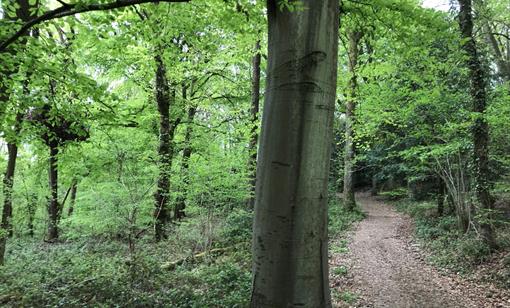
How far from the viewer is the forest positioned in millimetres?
2766

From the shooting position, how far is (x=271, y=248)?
8.84 feet

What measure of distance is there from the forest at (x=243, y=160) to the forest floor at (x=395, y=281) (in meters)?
0.05

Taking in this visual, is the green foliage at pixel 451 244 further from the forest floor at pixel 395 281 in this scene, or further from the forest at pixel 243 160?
the forest floor at pixel 395 281

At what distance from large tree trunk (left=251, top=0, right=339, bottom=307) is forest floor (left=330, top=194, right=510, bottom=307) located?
3.84m

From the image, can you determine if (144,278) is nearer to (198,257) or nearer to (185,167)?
(198,257)

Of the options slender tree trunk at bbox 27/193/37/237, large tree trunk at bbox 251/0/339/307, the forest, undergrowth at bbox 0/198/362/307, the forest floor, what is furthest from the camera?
slender tree trunk at bbox 27/193/37/237

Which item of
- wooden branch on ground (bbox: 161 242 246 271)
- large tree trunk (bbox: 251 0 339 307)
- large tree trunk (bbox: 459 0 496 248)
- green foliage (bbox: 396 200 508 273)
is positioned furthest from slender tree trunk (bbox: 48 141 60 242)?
large tree trunk (bbox: 459 0 496 248)

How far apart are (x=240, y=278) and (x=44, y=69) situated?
4453 millimetres

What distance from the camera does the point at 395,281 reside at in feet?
24.2

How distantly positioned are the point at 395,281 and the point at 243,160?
518 centimetres

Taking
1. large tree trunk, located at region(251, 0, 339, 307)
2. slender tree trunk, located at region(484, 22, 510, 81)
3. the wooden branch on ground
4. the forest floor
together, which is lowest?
the wooden branch on ground

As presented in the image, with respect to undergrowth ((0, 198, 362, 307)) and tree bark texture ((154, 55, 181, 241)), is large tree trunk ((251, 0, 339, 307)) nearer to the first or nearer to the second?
undergrowth ((0, 198, 362, 307))

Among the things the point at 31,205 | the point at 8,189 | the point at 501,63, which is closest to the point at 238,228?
the point at 8,189

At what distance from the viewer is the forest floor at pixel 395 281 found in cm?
627
